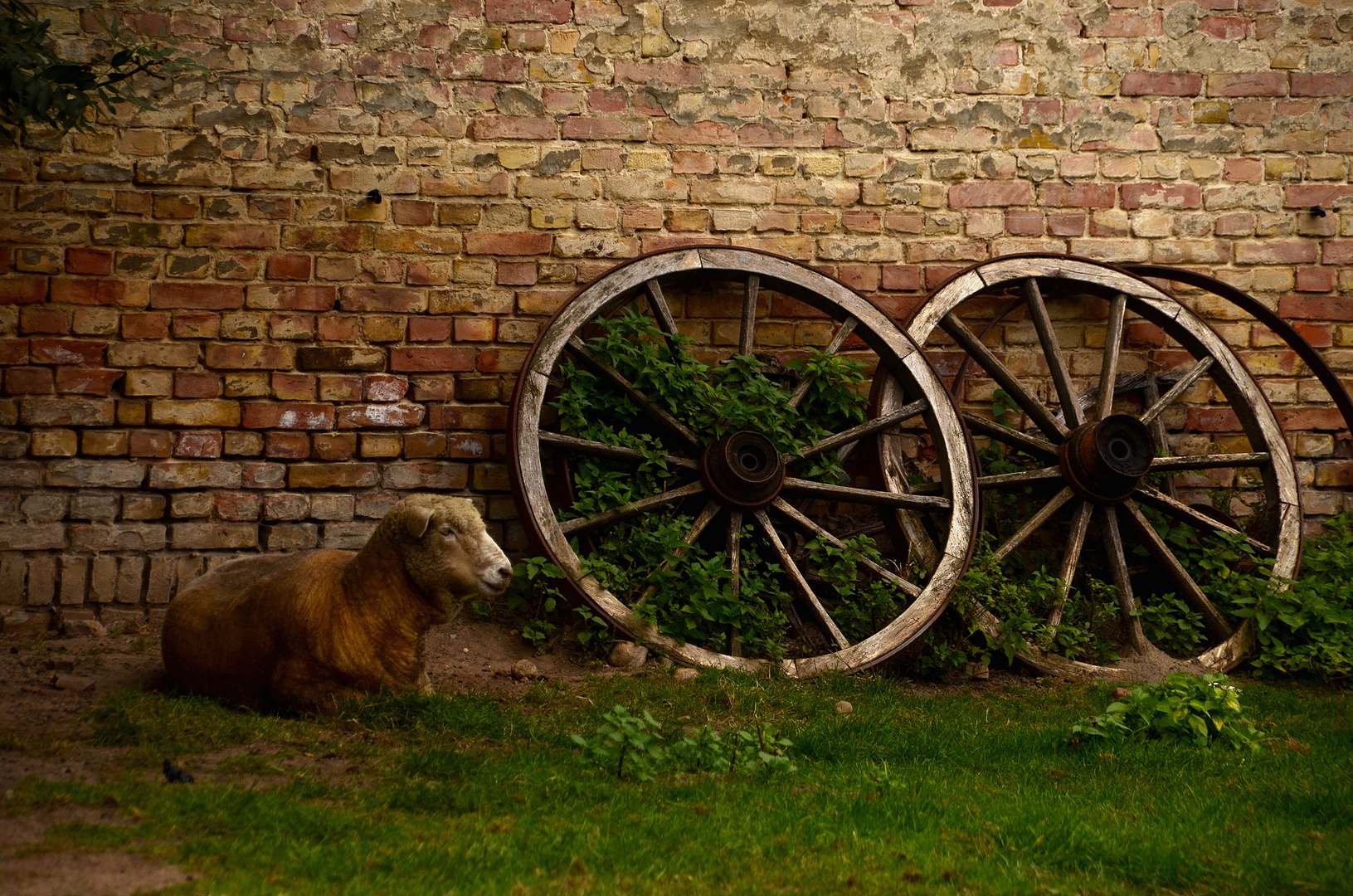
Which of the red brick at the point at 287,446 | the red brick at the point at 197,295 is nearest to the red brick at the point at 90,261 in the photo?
the red brick at the point at 197,295

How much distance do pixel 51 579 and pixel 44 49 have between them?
7.82ft

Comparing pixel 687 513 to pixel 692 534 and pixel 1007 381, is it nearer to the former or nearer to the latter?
pixel 692 534

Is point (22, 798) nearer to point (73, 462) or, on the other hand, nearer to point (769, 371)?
point (73, 462)

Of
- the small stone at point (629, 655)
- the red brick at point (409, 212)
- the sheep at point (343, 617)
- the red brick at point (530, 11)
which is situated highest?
the red brick at point (530, 11)

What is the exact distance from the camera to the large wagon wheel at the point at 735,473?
4176 millimetres

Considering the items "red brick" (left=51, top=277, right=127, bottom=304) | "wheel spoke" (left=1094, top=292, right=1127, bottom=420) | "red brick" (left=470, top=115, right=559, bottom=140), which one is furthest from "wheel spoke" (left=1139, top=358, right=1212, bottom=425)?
"red brick" (left=51, top=277, right=127, bottom=304)

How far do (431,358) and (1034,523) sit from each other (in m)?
2.88

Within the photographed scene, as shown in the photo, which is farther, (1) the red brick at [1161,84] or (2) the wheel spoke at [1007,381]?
(1) the red brick at [1161,84]

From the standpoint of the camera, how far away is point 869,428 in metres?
4.59

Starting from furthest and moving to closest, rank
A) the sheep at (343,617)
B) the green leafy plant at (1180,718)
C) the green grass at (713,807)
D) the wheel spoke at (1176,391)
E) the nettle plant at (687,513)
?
the wheel spoke at (1176,391) < the nettle plant at (687,513) < the green leafy plant at (1180,718) < the sheep at (343,617) < the green grass at (713,807)

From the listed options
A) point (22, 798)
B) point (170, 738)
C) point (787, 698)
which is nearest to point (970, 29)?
point (787, 698)

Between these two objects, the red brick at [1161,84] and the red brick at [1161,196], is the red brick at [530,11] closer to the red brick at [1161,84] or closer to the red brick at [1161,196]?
the red brick at [1161,84]

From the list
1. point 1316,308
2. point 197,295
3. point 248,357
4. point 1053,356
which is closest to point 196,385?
point 248,357

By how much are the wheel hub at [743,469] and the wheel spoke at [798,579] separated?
9cm
